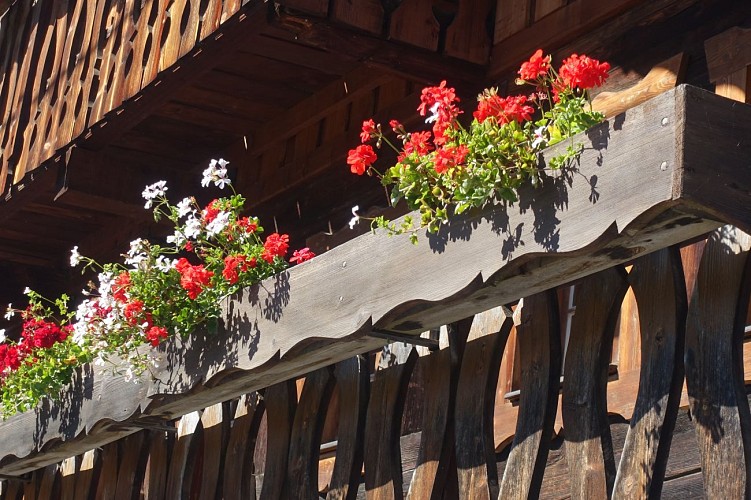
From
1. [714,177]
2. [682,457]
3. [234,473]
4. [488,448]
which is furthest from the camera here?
[234,473]

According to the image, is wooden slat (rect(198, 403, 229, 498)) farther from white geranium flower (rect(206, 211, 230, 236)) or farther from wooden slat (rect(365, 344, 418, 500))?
wooden slat (rect(365, 344, 418, 500))

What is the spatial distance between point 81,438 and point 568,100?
277 cm

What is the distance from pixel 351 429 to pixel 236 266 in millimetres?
677

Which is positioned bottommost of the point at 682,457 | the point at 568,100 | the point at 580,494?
the point at 580,494

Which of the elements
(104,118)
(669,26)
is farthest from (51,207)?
(669,26)

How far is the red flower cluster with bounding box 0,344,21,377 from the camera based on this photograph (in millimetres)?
5762

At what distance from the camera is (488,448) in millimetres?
3861

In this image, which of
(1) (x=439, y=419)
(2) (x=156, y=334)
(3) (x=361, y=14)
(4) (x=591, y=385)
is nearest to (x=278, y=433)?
(2) (x=156, y=334)

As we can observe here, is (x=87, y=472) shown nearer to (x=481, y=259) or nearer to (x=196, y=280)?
(x=196, y=280)

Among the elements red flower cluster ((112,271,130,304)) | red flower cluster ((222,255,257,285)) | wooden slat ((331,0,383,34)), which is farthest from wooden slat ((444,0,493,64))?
red flower cluster ((112,271,130,304))

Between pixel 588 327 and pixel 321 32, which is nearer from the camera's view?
pixel 588 327

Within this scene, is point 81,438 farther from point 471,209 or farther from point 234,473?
point 471,209

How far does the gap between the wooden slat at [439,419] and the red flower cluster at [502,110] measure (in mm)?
755

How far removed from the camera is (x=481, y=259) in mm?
3520
